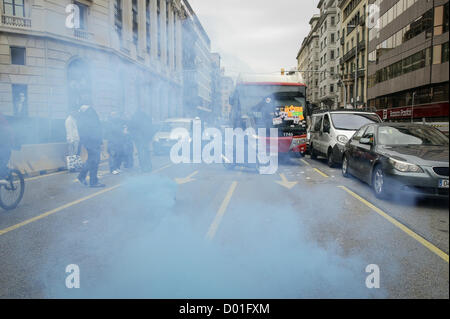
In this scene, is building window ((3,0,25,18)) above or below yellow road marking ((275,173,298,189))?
above

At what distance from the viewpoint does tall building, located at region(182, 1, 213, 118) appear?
5238 millimetres

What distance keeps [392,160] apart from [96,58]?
22.3ft

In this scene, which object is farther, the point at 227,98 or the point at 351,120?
the point at 227,98

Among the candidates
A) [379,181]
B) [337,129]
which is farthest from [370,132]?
[337,129]

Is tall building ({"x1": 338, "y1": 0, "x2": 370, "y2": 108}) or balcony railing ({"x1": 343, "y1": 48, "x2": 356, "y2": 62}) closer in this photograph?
tall building ({"x1": 338, "y1": 0, "x2": 370, "y2": 108})

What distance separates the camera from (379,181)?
542cm

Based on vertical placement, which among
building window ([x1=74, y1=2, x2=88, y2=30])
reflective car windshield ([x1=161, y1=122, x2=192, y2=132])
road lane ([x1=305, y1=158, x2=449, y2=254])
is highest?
building window ([x1=74, y1=2, x2=88, y2=30])

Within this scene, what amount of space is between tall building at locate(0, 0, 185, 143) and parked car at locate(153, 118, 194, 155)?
2.90 metres

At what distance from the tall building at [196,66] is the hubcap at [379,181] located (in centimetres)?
314

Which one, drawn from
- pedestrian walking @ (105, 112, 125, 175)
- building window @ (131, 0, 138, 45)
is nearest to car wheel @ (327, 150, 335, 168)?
pedestrian walking @ (105, 112, 125, 175)

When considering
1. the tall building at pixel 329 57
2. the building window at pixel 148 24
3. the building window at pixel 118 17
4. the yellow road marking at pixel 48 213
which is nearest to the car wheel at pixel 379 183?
the yellow road marking at pixel 48 213

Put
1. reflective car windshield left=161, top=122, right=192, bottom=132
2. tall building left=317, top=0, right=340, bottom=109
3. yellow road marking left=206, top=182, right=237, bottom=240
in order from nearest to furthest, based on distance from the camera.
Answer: yellow road marking left=206, top=182, right=237, bottom=240
reflective car windshield left=161, top=122, right=192, bottom=132
tall building left=317, top=0, right=340, bottom=109

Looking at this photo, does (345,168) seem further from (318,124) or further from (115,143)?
(115,143)

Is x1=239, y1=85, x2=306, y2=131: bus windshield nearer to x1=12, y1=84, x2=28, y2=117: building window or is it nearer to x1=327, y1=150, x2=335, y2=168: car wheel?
x1=327, y1=150, x2=335, y2=168: car wheel
